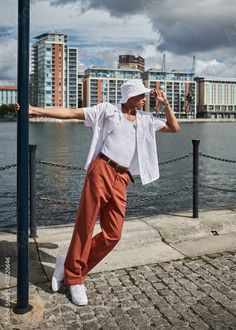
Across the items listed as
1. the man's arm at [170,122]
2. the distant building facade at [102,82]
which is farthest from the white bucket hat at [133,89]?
the distant building facade at [102,82]

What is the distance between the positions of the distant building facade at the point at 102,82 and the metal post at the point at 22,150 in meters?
168

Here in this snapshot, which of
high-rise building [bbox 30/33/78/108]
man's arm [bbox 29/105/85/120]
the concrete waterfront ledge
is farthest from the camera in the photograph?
high-rise building [bbox 30/33/78/108]

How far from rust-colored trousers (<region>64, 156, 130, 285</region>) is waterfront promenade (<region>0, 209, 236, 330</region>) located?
32 cm

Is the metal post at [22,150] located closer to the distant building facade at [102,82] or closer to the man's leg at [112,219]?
the man's leg at [112,219]

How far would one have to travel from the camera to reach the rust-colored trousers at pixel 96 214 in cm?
423

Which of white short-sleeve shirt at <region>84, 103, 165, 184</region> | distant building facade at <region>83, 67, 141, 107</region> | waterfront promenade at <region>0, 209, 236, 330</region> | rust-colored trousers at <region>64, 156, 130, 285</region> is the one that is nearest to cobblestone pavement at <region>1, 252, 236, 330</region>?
waterfront promenade at <region>0, 209, 236, 330</region>

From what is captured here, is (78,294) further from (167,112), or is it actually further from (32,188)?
(32,188)

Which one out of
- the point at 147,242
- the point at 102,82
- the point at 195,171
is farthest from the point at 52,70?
the point at 147,242

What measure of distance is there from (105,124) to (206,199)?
45.2 ft

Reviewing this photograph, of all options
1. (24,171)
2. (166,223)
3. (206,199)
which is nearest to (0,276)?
(24,171)

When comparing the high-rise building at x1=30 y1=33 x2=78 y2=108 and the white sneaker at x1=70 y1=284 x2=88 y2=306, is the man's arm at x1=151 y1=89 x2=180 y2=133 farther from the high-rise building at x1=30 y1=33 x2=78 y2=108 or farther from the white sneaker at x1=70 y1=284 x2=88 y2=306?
the high-rise building at x1=30 y1=33 x2=78 y2=108

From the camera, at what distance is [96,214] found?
4.25 metres

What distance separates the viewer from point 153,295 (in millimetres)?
4355

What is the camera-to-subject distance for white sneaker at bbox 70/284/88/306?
13.5 feet
